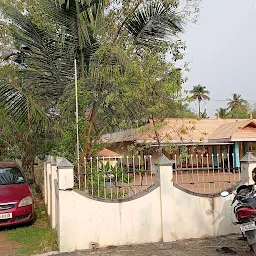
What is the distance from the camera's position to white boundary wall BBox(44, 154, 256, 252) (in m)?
5.21

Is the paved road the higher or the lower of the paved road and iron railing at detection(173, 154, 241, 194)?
the lower

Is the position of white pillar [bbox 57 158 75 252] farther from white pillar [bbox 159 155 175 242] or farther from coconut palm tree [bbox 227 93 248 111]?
coconut palm tree [bbox 227 93 248 111]

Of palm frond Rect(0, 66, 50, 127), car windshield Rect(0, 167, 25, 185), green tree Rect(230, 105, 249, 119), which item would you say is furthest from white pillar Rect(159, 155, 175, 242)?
green tree Rect(230, 105, 249, 119)

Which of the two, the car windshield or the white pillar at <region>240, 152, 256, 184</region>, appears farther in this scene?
the car windshield

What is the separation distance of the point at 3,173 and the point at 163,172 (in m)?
4.89

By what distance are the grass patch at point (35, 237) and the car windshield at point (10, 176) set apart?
44.2 inches

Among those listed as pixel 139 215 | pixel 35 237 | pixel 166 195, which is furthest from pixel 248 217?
pixel 35 237

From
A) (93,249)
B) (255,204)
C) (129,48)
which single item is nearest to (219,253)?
(255,204)

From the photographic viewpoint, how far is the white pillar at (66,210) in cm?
514

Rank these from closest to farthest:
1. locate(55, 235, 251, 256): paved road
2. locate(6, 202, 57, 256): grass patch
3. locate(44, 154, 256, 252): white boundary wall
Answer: locate(55, 235, 251, 256): paved road < locate(44, 154, 256, 252): white boundary wall < locate(6, 202, 57, 256): grass patch

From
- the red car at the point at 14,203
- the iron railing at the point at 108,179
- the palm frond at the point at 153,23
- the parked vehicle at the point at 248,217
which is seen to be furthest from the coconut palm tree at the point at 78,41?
the parked vehicle at the point at 248,217

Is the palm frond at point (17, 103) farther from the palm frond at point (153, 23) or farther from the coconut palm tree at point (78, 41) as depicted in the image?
the palm frond at point (153, 23)

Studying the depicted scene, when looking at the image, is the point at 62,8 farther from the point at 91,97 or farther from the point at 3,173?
the point at 3,173

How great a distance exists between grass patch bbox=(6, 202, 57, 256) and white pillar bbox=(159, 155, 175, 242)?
6.53 feet
